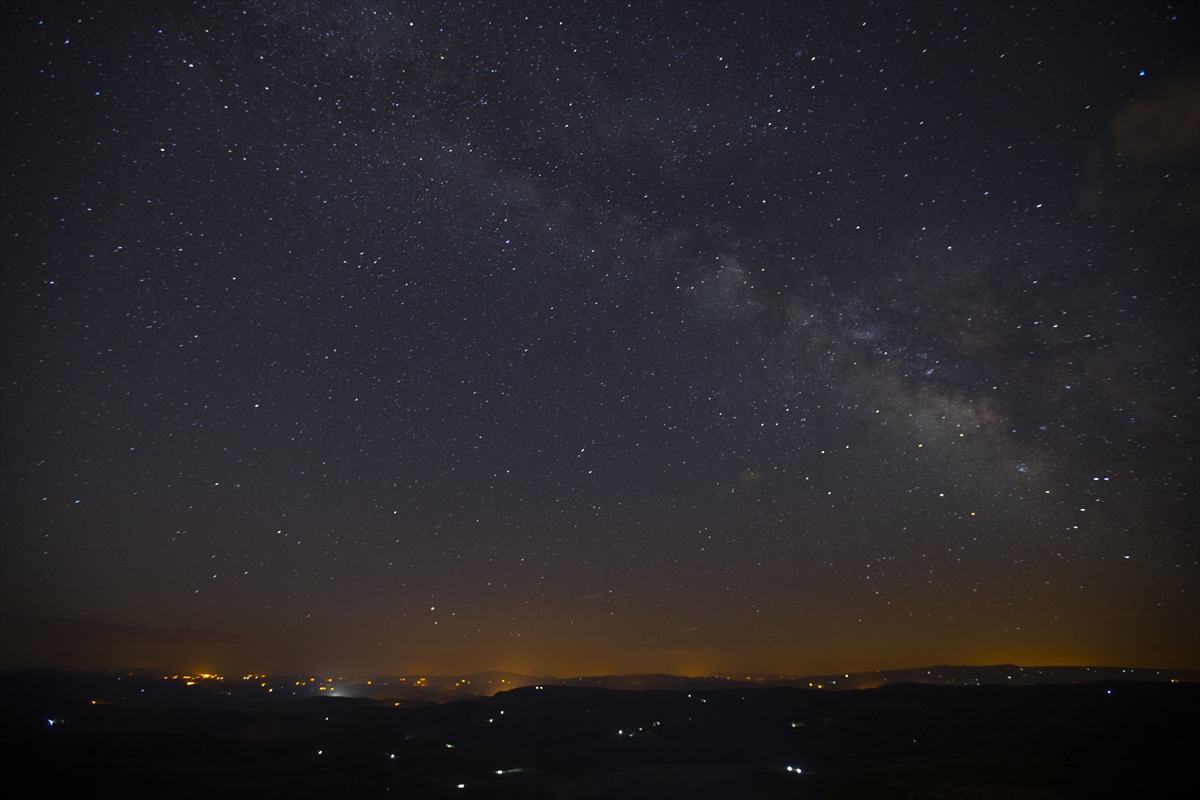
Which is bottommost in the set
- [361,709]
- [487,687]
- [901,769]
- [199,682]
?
[487,687]

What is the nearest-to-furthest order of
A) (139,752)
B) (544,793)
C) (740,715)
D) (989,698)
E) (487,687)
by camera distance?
1. (544,793)
2. (139,752)
3. (740,715)
4. (989,698)
5. (487,687)

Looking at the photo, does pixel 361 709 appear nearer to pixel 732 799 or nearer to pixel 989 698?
pixel 732 799

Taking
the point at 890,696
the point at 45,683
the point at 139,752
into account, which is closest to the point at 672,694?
the point at 890,696

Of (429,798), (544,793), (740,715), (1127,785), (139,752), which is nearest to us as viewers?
(1127,785)

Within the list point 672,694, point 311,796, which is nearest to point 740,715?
point 672,694

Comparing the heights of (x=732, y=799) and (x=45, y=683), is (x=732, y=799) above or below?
above

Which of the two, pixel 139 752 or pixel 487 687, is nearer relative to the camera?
pixel 139 752
